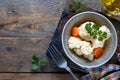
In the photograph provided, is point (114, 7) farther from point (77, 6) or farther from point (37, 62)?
point (37, 62)

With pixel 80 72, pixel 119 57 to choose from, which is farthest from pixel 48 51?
pixel 119 57

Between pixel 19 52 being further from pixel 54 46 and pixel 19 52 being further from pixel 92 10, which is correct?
pixel 92 10

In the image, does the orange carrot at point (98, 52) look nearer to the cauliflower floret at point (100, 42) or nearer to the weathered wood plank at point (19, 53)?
the cauliflower floret at point (100, 42)

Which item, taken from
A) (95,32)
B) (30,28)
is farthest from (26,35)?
(95,32)

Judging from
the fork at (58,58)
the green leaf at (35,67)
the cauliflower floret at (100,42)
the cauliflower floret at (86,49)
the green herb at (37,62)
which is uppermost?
the cauliflower floret at (100,42)

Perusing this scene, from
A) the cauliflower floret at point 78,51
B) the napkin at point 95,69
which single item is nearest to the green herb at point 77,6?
the napkin at point 95,69

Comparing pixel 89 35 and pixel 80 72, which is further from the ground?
pixel 89 35
